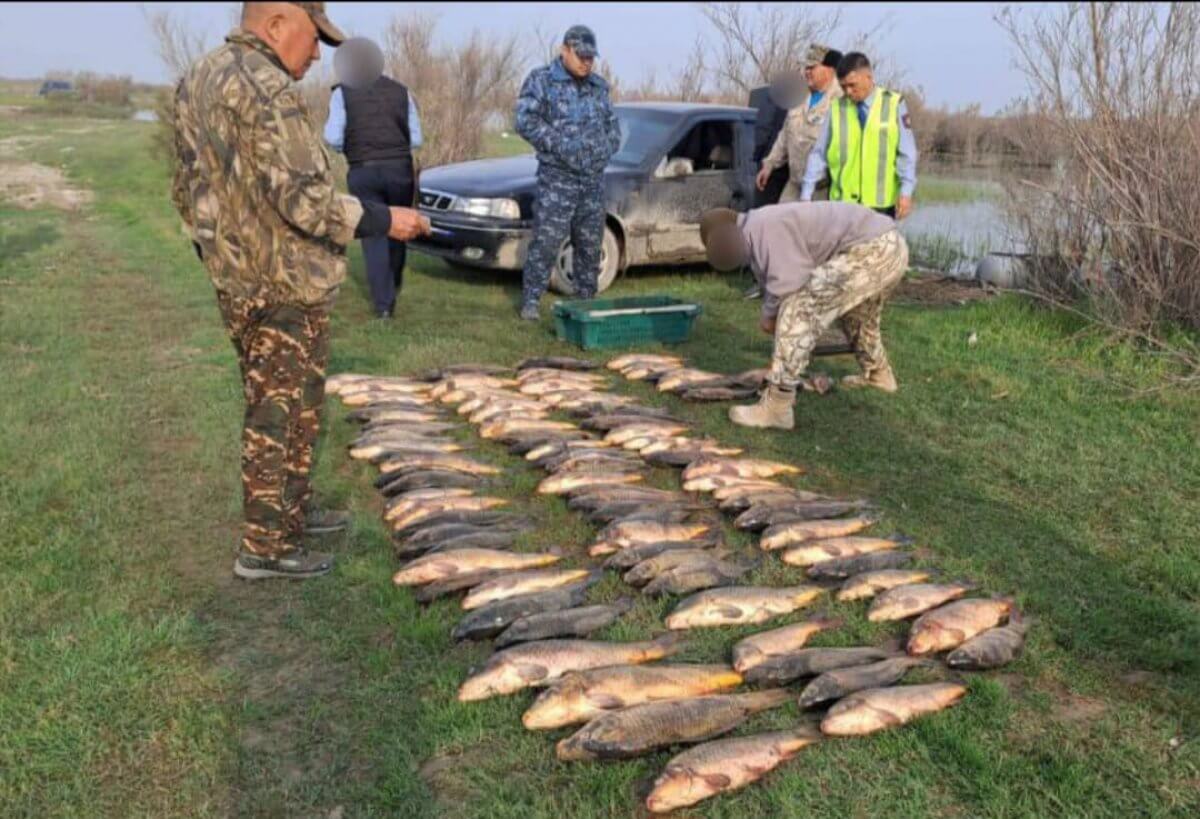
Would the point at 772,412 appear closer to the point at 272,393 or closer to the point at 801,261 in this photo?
the point at 801,261

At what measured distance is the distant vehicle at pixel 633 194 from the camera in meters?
10.6

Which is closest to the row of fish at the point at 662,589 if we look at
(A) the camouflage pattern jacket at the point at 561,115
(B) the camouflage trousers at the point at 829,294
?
(B) the camouflage trousers at the point at 829,294

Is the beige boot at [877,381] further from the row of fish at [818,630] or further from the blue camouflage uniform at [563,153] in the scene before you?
the blue camouflage uniform at [563,153]

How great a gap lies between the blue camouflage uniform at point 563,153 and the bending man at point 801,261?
3.14 m

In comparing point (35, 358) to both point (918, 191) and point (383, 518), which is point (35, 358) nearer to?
point (383, 518)

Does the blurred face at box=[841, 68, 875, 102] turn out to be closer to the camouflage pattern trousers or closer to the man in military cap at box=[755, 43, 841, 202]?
the man in military cap at box=[755, 43, 841, 202]

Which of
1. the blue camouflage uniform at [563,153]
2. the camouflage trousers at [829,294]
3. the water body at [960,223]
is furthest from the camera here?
the water body at [960,223]

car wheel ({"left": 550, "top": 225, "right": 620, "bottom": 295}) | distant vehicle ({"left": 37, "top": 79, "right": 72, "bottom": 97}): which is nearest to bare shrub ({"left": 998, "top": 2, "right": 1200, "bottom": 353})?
car wheel ({"left": 550, "top": 225, "right": 620, "bottom": 295})

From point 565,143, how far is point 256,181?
17.6 ft

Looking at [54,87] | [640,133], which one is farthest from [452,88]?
[54,87]

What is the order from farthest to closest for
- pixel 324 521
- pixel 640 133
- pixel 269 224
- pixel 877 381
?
1. pixel 640 133
2. pixel 877 381
3. pixel 324 521
4. pixel 269 224

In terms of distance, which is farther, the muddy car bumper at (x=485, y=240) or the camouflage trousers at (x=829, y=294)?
the muddy car bumper at (x=485, y=240)

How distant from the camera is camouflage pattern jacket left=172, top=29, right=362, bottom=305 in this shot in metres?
3.83

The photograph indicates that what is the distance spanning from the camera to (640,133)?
11648 mm
